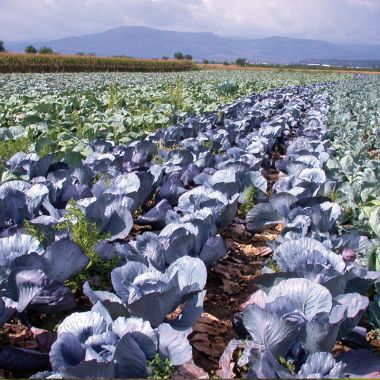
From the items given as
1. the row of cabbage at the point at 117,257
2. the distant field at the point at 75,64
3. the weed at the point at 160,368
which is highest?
the distant field at the point at 75,64

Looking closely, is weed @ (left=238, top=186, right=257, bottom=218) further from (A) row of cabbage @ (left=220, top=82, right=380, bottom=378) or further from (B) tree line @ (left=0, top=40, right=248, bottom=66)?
(B) tree line @ (left=0, top=40, right=248, bottom=66)

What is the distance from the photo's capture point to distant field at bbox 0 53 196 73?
3234 centimetres

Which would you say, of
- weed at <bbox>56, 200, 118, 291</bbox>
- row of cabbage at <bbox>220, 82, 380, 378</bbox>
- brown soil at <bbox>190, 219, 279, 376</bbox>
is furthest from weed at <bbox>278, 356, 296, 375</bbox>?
weed at <bbox>56, 200, 118, 291</bbox>

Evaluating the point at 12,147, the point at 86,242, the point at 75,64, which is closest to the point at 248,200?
the point at 86,242

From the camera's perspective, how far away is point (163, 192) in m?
3.30

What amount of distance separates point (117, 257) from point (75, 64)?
126ft

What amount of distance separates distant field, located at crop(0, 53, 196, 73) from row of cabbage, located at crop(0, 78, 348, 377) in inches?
1234

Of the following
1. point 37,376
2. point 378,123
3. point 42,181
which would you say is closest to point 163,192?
point 42,181

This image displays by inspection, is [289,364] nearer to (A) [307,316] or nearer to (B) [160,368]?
(A) [307,316]

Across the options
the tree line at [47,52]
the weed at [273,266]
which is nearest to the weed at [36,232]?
the weed at [273,266]

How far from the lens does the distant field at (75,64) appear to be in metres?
32.3

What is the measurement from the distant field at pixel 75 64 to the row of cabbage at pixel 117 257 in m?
31.4

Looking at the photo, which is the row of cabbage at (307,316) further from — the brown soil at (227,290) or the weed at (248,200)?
the weed at (248,200)

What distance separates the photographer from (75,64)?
3841 cm
